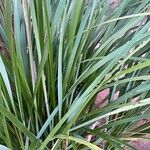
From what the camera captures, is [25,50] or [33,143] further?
[25,50]

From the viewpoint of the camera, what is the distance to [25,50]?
79 cm

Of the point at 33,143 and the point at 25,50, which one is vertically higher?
the point at 25,50

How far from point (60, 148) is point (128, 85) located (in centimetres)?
22

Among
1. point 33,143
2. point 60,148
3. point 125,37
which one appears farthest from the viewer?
point 125,37

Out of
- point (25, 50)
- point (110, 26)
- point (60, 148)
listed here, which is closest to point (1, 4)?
point (25, 50)

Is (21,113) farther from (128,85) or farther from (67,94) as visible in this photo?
(128,85)

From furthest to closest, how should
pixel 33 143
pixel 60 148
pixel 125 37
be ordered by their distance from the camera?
pixel 125 37
pixel 60 148
pixel 33 143

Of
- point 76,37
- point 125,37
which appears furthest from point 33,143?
point 125,37

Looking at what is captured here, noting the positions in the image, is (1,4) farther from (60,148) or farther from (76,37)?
(60,148)

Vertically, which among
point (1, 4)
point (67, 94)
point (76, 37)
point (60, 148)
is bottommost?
point (60, 148)

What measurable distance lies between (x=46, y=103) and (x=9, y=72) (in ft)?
0.36

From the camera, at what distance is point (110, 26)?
0.78m

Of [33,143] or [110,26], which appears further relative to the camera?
[110,26]

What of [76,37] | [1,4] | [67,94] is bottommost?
[67,94]
